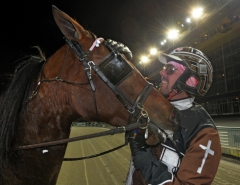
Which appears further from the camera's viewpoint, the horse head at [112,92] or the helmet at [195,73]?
the helmet at [195,73]

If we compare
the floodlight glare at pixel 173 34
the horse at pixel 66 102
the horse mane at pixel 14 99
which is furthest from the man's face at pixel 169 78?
the floodlight glare at pixel 173 34

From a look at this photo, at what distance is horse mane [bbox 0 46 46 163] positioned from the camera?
165cm

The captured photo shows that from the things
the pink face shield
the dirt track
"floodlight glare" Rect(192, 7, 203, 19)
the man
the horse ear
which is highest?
"floodlight glare" Rect(192, 7, 203, 19)

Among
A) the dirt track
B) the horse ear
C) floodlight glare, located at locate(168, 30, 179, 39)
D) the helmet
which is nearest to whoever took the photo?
the horse ear

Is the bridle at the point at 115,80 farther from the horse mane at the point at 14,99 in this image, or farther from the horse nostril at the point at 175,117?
the horse nostril at the point at 175,117

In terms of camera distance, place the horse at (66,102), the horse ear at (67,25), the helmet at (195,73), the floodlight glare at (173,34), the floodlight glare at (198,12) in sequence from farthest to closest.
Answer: the floodlight glare at (173,34) < the floodlight glare at (198,12) < the helmet at (195,73) < the horse at (66,102) < the horse ear at (67,25)

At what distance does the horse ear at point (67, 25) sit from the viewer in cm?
157

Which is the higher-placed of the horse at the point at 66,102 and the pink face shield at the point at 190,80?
the pink face shield at the point at 190,80

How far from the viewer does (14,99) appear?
1723mm

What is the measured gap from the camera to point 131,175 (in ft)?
6.98

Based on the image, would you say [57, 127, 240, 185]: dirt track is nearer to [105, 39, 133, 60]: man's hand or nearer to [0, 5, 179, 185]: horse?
[0, 5, 179, 185]: horse

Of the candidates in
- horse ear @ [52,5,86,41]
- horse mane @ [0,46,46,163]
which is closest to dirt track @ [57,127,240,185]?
horse mane @ [0,46,46,163]

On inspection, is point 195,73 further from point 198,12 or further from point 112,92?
point 198,12

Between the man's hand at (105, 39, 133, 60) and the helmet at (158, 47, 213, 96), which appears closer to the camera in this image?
the man's hand at (105, 39, 133, 60)
